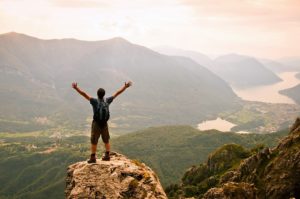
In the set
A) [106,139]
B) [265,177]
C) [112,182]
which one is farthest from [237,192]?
[112,182]

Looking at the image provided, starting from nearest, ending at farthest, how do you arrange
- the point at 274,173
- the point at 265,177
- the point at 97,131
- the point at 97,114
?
1. the point at 97,114
2. the point at 97,131
3. the point at 274,173
4. the point at 265,177

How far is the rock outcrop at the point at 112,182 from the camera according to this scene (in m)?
25.4

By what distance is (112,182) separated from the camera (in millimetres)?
25906

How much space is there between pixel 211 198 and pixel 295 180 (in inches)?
541

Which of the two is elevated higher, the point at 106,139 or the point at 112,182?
the point at 106,139

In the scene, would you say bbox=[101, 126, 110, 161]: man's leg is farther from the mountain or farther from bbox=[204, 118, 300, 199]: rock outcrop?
bbox=[204, 118, 300, 199]: rock outcrop

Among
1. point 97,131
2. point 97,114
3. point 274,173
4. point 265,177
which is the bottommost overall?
point 265,177

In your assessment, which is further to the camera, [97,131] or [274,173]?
[274,173]

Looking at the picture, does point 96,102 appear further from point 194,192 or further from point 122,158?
point 194,192

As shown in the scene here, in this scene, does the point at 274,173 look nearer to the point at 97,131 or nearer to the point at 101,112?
the point at 97,131

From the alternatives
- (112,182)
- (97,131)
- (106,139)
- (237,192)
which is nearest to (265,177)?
(237,192)

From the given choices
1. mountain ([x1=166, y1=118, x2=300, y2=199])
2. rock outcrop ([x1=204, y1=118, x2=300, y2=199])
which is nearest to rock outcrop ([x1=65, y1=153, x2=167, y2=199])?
mountain ([x1=166, y1=118, x2=300, y2=199])

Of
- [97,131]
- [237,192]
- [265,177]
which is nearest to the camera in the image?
[97,131]

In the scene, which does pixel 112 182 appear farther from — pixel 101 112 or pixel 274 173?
pixel 274 173
